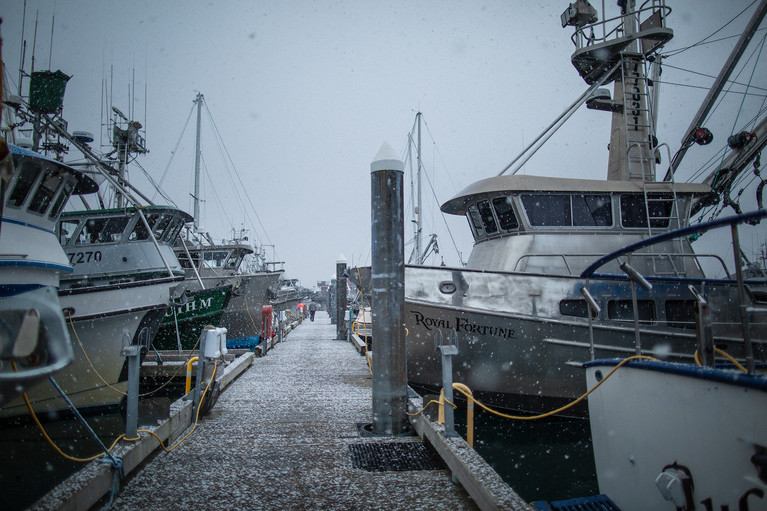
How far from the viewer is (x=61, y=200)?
8.91 metres

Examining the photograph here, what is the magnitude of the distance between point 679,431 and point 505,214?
6.31 metres

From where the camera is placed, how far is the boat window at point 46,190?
8219 millimetres

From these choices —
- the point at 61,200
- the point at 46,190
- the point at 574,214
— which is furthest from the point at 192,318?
the point at 574,214

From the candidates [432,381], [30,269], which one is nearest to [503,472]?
[432,381]

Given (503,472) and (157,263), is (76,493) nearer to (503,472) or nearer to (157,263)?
(503,472)

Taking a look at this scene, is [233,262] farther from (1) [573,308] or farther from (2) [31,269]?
(1) [573,308]

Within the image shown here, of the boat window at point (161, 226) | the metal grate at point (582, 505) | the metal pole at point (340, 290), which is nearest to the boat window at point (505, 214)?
the metal grate at point (582, 505)

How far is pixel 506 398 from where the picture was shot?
7.57 metres

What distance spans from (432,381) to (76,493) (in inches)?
227

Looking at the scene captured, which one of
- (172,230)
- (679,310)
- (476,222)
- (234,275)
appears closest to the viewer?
(679,310)

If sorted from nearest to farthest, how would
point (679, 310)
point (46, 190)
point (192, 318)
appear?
point (679, 310) < point (46, 190) < point (192, 318)

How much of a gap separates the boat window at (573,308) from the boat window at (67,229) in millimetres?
13129

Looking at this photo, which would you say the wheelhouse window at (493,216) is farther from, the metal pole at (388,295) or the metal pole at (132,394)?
the metal pole at (132,394)

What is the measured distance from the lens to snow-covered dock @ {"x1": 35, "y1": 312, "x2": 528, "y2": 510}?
3.47 m
